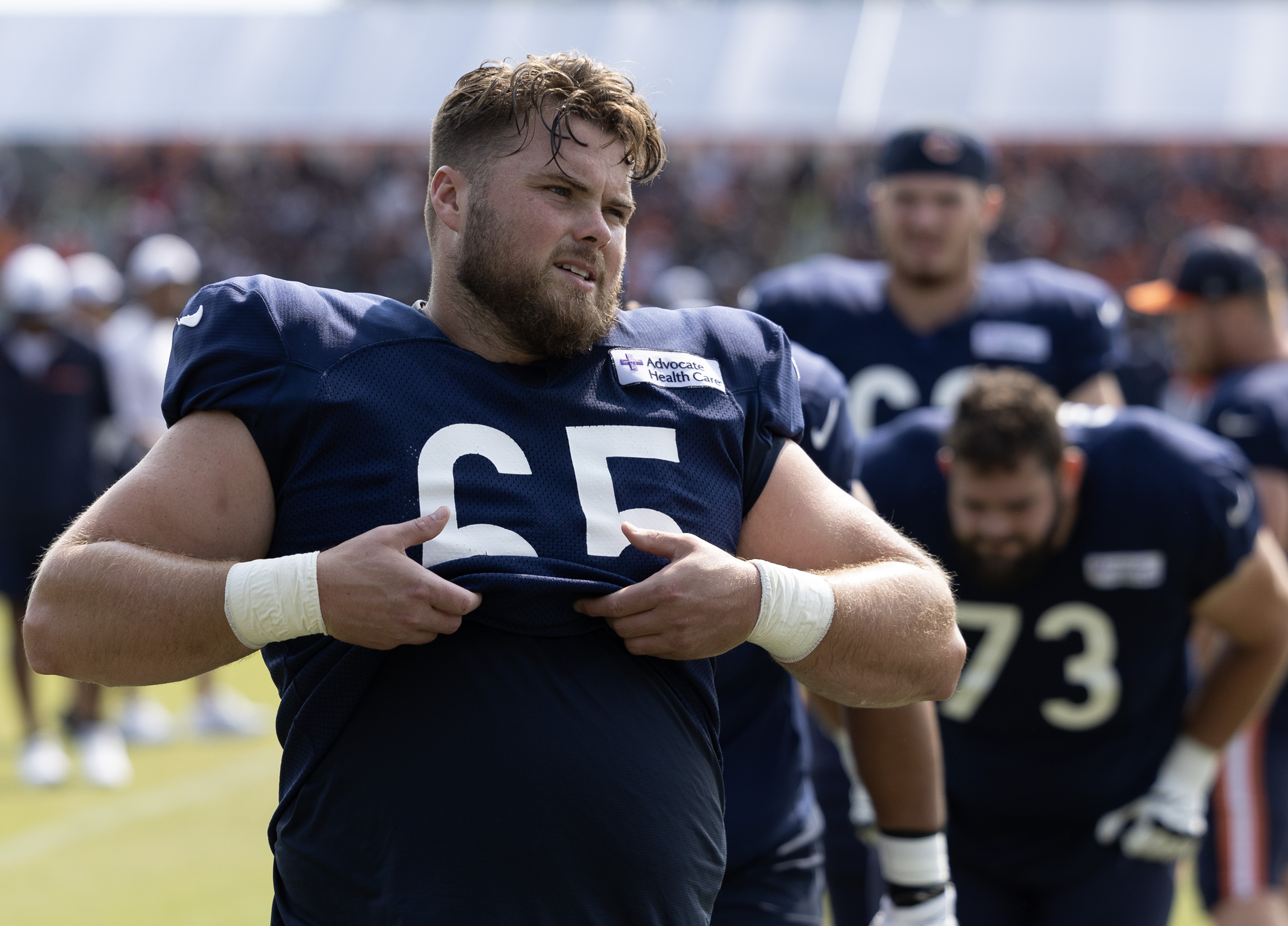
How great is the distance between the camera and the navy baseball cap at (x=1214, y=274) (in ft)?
15.6

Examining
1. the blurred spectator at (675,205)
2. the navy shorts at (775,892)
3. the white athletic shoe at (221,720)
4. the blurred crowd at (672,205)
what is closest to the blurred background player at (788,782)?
the navy shorts at (775,892)

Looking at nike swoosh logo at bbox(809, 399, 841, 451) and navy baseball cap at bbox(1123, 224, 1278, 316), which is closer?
nike swoosh logo at bbox(809, 399, 841, 451)

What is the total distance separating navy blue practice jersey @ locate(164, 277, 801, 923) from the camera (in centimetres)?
172

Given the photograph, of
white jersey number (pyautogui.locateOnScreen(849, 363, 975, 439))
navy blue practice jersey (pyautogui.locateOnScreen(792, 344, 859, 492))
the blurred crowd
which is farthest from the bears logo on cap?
the blurred crowd

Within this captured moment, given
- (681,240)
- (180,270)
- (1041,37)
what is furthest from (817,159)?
(180,270)

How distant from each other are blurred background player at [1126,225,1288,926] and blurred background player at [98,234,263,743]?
14.6ft

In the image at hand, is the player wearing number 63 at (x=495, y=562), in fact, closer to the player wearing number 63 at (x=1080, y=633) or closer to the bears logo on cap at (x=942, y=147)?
the player wearing number 63 at (x=1080, y=633)

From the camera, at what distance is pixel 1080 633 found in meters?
3.27

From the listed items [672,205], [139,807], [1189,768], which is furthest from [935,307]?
[672,205]

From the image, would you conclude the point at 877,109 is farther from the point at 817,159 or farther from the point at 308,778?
the point at 308,778

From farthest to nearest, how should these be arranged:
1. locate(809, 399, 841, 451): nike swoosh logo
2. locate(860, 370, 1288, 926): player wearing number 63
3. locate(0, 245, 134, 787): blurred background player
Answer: locate(0, 245, 134, 787): blurred background player, locate(860, 370, 1288, 926): player wearing number 63, locate(809, 399, 841, 451): nike swoosh logo

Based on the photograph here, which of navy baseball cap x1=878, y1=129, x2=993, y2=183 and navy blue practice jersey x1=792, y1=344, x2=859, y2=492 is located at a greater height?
navy baseball cap x1=878, y1=129, x2=993, y2=183

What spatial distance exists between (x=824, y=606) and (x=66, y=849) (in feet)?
14.2

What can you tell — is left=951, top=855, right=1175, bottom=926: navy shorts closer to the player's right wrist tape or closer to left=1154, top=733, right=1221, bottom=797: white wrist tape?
left=1154, top=733, right=1221, bottom=797: white wrist tape
